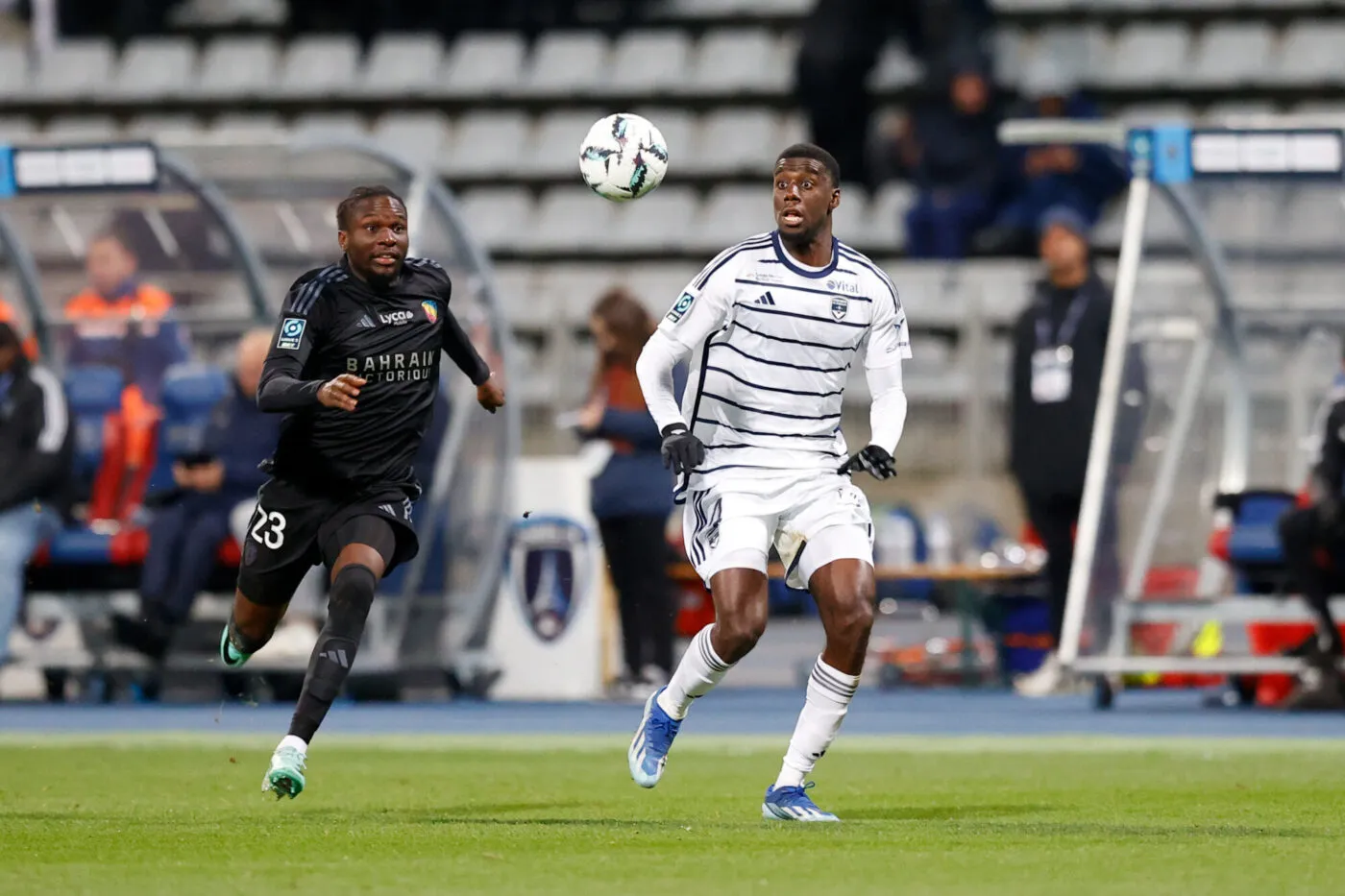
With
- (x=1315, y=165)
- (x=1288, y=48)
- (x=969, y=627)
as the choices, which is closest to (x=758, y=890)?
(x=1315, y=165)

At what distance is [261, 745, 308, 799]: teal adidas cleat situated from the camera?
7684 millimetres

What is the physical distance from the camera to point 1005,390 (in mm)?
16609

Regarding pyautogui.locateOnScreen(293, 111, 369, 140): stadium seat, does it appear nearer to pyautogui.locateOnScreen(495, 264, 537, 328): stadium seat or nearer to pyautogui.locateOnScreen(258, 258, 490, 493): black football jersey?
pyautogui.locateOnScreen(495, 264, 537, 328): stadium seat

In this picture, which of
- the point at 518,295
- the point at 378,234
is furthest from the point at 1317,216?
the point at 518,295

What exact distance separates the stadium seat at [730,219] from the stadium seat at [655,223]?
13 centimetres

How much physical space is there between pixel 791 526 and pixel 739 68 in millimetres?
15174

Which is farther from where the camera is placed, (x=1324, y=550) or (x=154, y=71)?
(x=154, y=71)

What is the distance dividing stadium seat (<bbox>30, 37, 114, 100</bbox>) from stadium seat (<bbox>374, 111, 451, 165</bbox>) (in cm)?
295

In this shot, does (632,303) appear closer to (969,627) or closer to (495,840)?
(969,627)

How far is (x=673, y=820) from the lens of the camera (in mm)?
7793

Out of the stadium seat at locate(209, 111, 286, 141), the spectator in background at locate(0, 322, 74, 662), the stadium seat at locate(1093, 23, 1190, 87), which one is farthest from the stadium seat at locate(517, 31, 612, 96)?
the spectator in background at locate(0, 322, 74, 662)

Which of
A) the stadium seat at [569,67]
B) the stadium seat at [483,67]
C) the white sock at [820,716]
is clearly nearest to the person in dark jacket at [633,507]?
the white sock at [820,716]

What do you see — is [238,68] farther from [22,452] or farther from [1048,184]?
[22,452]

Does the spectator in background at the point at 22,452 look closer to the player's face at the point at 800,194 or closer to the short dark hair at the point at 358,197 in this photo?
the short dark hair at the point at 358,197
